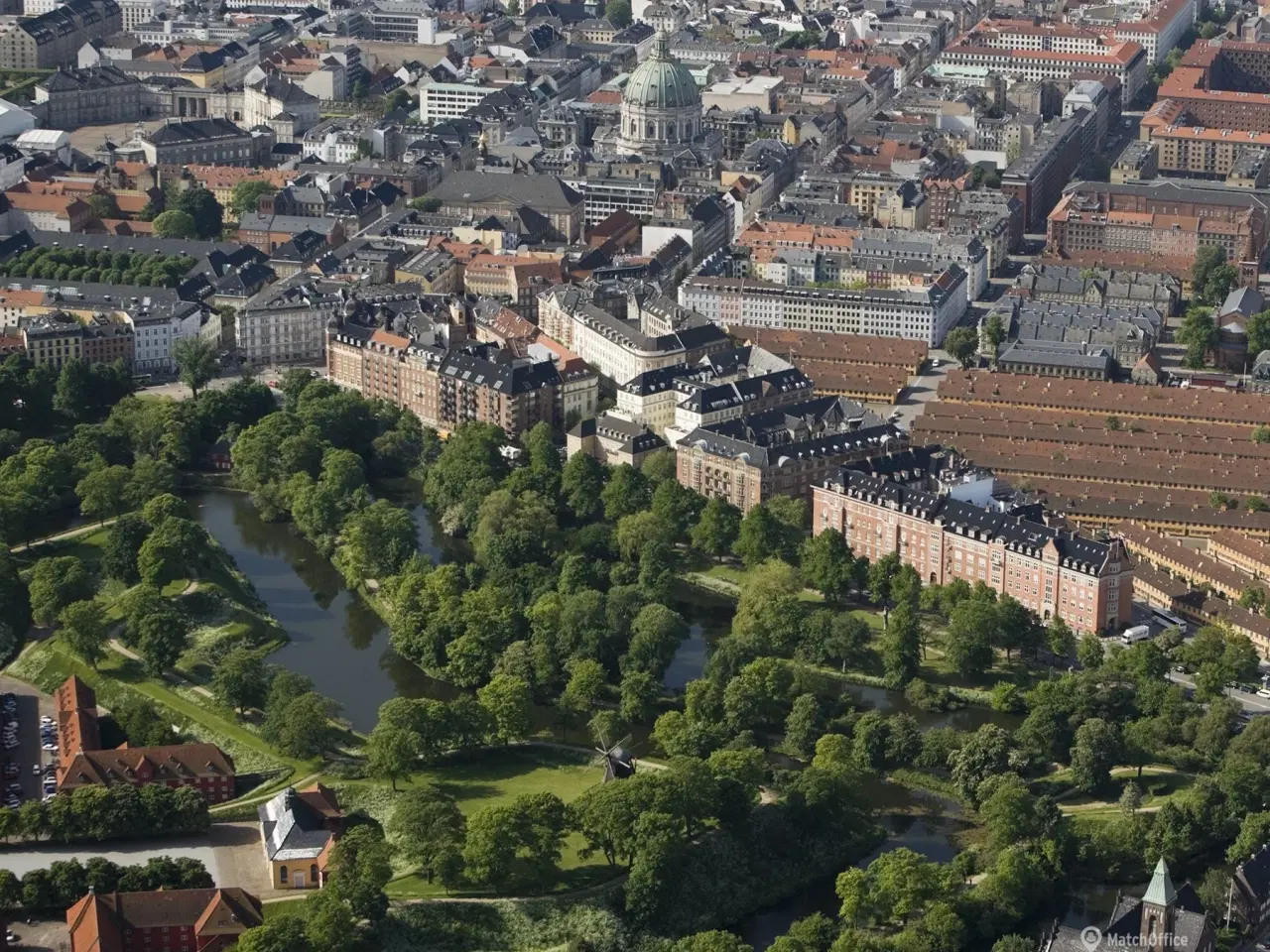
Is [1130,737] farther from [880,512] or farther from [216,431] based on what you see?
[216,431]

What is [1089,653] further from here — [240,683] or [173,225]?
[173,225]

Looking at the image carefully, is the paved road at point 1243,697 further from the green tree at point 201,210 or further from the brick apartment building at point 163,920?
the green tree at point 201,210

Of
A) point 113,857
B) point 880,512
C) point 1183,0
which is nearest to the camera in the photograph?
point 113,857

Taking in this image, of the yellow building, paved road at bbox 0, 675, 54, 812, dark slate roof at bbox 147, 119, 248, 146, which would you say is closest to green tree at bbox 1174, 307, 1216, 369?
paved road at bbox 0, 675, 54, 812

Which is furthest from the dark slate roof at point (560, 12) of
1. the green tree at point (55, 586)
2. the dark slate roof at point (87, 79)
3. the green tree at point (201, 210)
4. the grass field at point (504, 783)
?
the grass field at point (504, 783)

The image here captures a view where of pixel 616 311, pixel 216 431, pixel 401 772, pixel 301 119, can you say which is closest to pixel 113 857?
pixel 401 772
